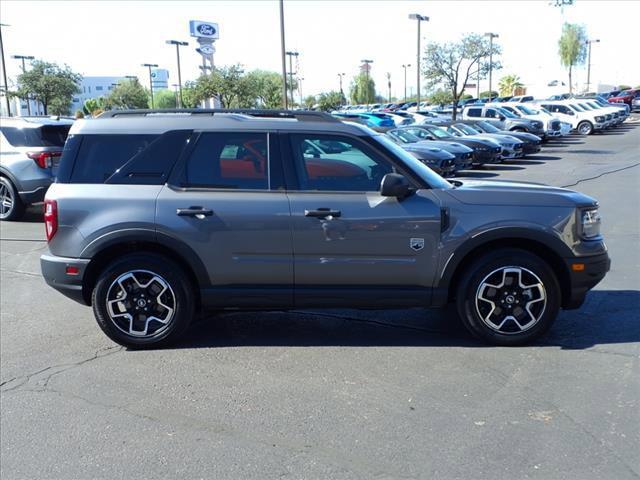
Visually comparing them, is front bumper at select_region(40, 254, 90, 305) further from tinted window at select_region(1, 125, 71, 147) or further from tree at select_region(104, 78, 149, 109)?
tree at select_region(104, 78, 149, 109)

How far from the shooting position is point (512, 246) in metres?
5.10

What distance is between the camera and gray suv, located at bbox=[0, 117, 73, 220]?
1158 centimetres

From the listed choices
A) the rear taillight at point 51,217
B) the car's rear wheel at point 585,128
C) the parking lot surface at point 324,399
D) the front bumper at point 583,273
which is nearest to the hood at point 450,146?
the parking lot surface at point 324,399

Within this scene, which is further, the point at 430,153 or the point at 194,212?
the point at 430,153

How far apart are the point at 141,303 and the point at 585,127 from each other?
34.6 metres

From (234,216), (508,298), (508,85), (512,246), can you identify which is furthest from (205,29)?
(508,298)

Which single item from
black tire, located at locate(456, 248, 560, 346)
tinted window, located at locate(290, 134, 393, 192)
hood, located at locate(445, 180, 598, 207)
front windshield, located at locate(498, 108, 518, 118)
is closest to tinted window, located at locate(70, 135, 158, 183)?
tinted window, located at locate(290, 134, 393, 192)

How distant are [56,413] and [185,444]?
1031 millimetres

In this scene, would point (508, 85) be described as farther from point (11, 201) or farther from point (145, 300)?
point (145, 300)

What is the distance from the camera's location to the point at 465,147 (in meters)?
18.4

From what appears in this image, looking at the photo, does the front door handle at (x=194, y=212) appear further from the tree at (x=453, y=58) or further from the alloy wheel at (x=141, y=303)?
the tree at (x=453, y=58)

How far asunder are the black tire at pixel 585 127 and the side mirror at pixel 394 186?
110 ft

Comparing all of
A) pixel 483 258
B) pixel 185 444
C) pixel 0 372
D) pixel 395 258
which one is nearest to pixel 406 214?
pixel 395 258

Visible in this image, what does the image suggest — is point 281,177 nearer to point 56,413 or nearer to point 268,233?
point 268,233
